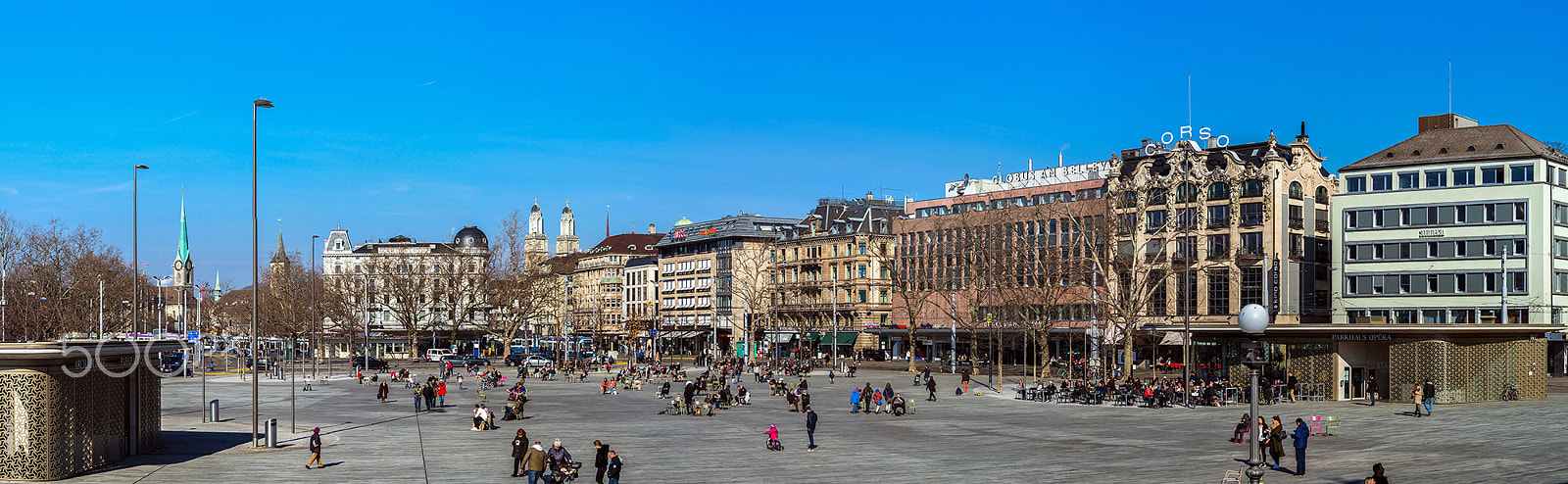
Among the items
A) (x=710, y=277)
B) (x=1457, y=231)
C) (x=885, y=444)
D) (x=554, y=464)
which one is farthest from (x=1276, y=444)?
(x=710, y=277)

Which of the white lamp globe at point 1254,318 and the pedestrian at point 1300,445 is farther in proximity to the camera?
the pedestrian at point 1300,445

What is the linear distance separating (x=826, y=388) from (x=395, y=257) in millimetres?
69398

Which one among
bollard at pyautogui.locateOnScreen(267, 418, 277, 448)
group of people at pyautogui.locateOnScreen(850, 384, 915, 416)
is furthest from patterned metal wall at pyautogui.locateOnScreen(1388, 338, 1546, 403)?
bollard at pyautogui.locateOnScreen(267, 418, 277, 448)

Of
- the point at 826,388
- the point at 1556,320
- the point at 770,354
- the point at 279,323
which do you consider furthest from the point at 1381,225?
the point at 279,323

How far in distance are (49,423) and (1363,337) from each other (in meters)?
49.5

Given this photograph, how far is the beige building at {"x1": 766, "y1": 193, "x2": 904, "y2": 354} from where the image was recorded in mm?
137375

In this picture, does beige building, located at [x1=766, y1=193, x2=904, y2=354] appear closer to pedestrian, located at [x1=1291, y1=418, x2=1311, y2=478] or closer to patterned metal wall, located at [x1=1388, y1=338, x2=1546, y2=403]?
patterned metal wall, located at [x1=1388, y1=338, x2=1546, y2=403]

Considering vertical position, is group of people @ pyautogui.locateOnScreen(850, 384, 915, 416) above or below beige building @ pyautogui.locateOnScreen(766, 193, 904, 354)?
below

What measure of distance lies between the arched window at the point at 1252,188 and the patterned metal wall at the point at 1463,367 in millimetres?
40898

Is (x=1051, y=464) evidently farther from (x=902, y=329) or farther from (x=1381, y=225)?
(x=902, y=329)

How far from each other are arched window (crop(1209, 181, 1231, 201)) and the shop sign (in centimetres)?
4409

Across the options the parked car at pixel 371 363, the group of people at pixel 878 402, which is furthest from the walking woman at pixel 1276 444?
the parked car at pixel 371 363

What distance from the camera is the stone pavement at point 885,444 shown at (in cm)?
3288

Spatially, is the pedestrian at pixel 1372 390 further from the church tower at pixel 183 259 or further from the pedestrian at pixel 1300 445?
the church tower at pixel 183 259
